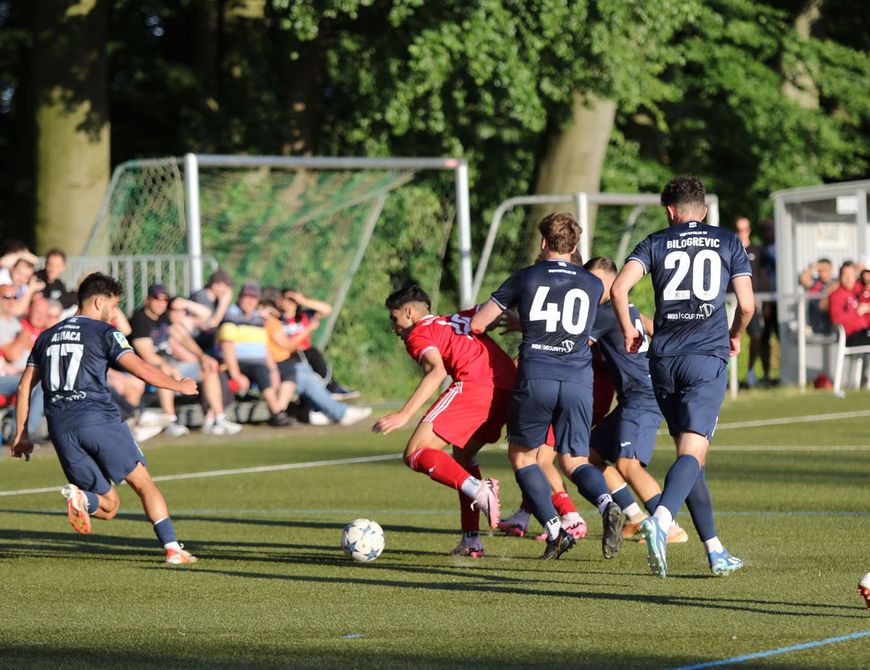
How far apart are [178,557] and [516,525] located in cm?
225

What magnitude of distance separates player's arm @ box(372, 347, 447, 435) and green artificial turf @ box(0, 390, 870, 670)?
810 mm

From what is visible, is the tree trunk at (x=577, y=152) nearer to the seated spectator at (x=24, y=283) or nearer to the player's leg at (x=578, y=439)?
the seated spectator at (x=24, y=283)

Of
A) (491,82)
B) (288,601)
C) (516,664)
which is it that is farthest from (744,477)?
(491,82)

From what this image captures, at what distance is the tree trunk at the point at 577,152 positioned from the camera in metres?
24.6

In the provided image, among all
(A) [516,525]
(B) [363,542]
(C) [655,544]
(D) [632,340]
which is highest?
(D) [632,340]

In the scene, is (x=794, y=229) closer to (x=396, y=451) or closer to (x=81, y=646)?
(x=396, y=451)

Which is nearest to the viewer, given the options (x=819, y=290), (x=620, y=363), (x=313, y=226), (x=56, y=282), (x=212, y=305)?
(x=620, y=363)

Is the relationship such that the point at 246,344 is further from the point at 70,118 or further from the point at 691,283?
the point at 691,283

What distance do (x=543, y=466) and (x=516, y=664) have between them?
158 inches

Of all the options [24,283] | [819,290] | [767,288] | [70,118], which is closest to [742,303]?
[24,283]

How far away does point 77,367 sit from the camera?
31.3 feet

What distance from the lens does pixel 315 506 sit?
484 inches

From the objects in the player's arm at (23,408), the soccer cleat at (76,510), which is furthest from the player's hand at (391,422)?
the player's arm at (23,408)

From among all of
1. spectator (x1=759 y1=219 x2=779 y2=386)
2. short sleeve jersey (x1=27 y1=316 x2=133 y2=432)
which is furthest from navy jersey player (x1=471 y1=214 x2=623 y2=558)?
spectator (x1=759 y1=219 x2=779 y2=386)
